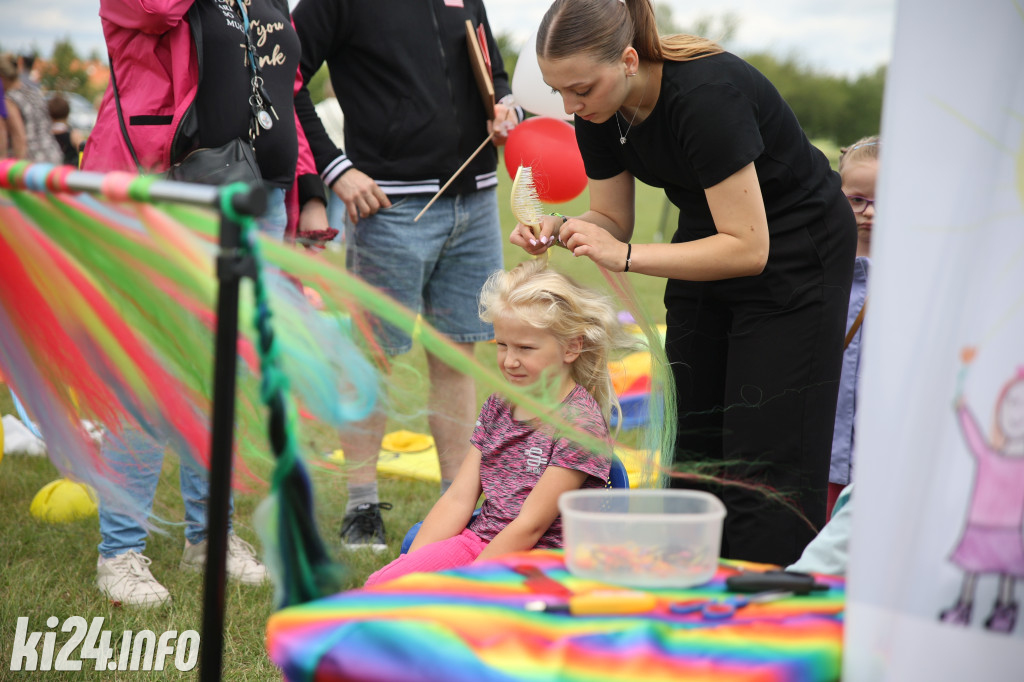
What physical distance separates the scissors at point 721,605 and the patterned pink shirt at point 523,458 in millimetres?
683

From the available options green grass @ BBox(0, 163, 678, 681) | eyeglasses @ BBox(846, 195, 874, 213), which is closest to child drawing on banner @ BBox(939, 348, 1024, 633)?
green grass @ BBox(0, 163, 678, 681)

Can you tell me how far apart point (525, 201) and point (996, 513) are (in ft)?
4.37

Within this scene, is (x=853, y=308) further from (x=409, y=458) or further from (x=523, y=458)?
(x=409, y=458)

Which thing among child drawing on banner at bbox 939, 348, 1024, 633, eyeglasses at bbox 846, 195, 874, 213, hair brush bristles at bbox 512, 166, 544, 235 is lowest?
child drawing on banner at bbox 939, 348, 1024, 633

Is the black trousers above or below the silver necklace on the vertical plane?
below

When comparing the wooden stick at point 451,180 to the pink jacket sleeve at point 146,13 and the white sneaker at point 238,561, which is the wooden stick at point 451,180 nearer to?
the pink jacket sleeve at point 146,13

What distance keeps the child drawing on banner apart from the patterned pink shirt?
909 millimetres

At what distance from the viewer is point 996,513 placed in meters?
1.02

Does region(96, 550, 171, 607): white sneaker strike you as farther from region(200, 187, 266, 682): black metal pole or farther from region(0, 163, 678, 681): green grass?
region(200, 187, 266, 682): black metal pole

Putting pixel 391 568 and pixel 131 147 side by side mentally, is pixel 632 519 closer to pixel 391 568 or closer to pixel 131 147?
pixel 391 568

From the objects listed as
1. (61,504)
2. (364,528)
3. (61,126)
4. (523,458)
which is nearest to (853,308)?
(523,458)

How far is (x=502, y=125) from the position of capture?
2885 mm

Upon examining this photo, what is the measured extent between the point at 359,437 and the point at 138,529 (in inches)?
54.0

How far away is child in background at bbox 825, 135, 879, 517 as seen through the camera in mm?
2529
